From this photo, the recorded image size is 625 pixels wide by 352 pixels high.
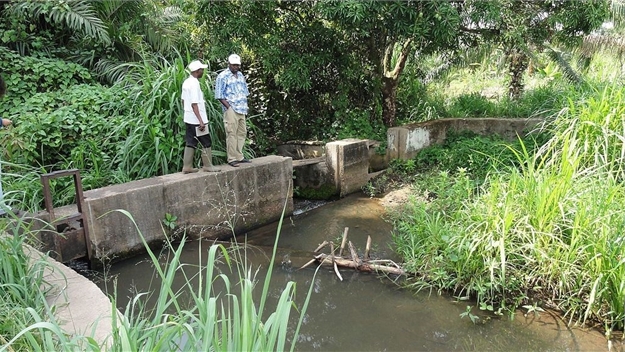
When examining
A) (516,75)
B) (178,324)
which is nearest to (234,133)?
(178,324)

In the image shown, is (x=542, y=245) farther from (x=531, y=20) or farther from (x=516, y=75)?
(x=516, y=75)

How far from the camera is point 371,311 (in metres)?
4.12

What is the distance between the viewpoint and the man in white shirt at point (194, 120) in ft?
18.0

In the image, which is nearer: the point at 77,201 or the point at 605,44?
the point at 77,201

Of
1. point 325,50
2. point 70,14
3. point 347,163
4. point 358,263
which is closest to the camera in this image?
point 358,263

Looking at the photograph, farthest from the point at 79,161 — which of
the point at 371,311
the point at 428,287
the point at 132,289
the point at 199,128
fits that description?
the point at 428,287

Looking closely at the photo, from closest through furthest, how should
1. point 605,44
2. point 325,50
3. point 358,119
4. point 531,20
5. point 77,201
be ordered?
point 77,201, point 531,20, point 325,50, point 358,119, point 605,44

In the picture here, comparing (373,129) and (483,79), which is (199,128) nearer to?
(373,129)

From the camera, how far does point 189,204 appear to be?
5578 millimetres

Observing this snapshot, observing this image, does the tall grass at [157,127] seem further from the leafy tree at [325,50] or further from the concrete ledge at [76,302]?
the concrete ledge at [76,302]

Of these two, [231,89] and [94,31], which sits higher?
[94,31]

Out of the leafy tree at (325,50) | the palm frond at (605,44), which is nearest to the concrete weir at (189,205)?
the leafy tree at (325,50)

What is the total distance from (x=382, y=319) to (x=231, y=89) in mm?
3374

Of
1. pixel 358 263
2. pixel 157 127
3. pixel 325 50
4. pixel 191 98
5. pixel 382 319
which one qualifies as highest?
pixel 325 50
